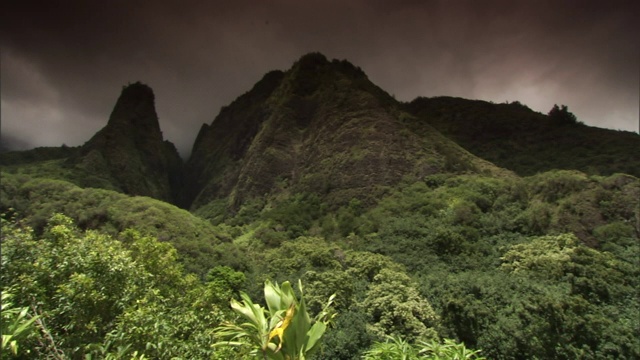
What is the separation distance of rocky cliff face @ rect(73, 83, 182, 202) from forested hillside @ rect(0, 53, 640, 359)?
69 centimetres

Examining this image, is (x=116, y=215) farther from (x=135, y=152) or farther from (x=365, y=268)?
(x=135, y=152)

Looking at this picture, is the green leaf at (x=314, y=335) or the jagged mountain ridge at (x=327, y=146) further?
the jagged mountain ridge at (x=327, y=146)

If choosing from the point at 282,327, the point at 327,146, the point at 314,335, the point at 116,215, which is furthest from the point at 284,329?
the point at 327,146

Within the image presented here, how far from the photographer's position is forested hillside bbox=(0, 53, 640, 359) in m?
7.90

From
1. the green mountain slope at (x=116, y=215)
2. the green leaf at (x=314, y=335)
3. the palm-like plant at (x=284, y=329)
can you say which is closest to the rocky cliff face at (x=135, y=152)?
the green mountain slope at (x=116, y=215)

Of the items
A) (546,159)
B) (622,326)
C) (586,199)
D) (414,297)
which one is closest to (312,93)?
(546,159)

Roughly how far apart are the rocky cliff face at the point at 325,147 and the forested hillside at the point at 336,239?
0.48 meters

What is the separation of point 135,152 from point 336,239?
7587 centimetres

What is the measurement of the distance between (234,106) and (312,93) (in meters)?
44.3

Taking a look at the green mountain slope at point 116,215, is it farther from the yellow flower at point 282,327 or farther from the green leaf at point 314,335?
the yellow flower at point 282,327

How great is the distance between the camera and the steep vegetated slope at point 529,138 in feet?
206

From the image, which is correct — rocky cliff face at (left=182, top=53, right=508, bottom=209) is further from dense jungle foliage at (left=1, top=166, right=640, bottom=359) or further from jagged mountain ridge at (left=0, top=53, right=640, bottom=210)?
dense jungle foliage at (left=1, top=166, right=640, bottom=359)

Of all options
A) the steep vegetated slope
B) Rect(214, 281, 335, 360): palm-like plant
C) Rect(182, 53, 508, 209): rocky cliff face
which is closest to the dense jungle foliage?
Rect(214, 281, 335, 360): palm-like plant

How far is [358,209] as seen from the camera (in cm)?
6294
